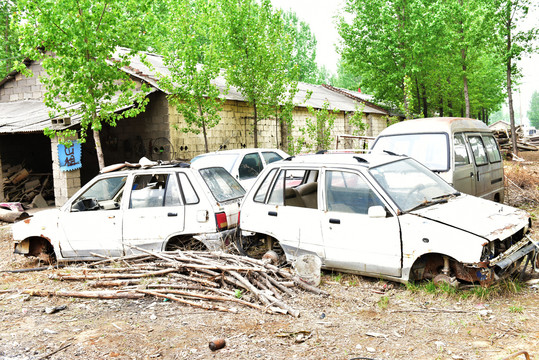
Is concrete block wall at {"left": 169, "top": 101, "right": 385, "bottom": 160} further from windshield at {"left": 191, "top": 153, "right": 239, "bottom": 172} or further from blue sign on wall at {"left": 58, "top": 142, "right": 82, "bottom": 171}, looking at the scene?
windshield at {"left": 191, "top": 153, "right": 239, "bottom": 172}

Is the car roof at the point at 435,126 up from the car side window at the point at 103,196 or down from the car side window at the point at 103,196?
up

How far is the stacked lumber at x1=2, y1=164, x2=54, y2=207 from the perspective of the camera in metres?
17.1

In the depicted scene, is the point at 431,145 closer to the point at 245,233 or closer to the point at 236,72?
the point at 245,233

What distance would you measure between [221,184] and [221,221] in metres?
0.79

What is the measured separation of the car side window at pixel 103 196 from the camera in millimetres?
7602

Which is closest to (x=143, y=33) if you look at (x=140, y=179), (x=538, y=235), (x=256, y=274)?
(x=140, y=179)

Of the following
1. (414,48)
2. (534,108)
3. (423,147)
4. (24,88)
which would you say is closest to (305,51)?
(414,48)

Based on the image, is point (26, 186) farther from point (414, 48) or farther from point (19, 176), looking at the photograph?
point (414, 48)

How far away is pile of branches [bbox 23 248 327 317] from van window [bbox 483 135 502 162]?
20.4ft

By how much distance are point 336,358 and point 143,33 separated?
12.0 m

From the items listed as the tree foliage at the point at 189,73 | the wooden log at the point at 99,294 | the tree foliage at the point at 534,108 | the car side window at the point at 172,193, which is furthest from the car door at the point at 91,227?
the tree foliage at the point at 534,108

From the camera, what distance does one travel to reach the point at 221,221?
6.73 m

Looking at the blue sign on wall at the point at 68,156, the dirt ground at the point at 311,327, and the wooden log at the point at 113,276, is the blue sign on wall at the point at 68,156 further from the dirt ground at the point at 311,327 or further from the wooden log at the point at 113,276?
the dirt ground at the point at 311,327

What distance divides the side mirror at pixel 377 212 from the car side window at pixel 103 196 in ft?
13.6
